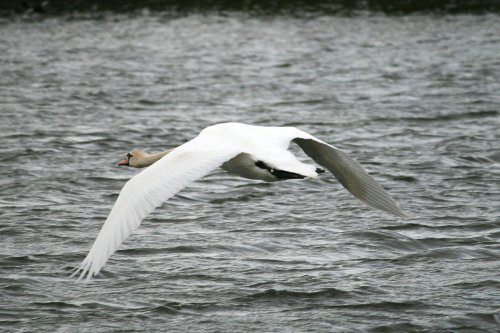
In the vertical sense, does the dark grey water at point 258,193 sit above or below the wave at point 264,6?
below

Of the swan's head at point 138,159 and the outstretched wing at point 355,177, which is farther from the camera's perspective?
the swan's head at point 138,159


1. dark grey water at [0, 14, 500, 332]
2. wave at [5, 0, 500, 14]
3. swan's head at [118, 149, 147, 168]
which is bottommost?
dark grey water at [0, 14, 500, 332]

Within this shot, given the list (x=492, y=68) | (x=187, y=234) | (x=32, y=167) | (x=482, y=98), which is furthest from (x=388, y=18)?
(x=187, y=234)

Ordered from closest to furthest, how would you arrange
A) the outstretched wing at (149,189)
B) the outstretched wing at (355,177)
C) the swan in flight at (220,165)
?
the outstretched wing at (149,189), the swan in flight at (220,165), the outstretched wing at (355,177)

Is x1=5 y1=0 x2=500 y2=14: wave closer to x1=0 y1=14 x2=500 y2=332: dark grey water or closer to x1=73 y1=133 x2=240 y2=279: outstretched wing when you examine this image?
x1=0 y1=14 x2=500 y2=332: dark grey water

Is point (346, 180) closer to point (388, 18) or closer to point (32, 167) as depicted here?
point (32, 167)

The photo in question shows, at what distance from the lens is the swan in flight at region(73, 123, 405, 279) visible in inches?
261

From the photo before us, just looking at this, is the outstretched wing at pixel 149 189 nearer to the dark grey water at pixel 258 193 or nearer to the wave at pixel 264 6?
the dark grey water at pixel 258 193

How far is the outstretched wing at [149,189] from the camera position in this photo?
6.50 m

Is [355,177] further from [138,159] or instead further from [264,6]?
[264,6]

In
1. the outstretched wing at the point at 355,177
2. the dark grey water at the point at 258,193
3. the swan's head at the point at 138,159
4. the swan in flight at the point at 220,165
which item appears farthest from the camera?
the swan's head at the point at 138,159

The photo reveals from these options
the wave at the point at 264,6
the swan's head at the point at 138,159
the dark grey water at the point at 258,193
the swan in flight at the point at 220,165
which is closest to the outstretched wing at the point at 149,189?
the swan in flight at the point at 220,165

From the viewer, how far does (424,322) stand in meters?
7.18

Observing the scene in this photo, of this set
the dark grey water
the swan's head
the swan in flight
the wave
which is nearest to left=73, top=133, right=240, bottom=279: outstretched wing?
the swan in flight
